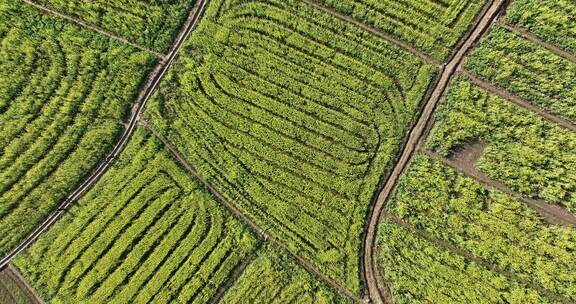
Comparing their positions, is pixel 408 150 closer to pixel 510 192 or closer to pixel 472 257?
pixel 510 192

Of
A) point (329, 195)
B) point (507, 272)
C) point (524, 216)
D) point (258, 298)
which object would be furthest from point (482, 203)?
point (258, 298)

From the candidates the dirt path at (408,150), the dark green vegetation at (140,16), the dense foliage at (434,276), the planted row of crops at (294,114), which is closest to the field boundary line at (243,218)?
the planted row of crops at (294,114)

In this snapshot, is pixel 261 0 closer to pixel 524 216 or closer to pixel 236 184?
pixel 236 184

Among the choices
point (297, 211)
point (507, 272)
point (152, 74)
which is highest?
point (152, 74)

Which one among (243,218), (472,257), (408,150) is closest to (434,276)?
(472,257)

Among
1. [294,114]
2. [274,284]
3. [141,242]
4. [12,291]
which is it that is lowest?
[12,291]

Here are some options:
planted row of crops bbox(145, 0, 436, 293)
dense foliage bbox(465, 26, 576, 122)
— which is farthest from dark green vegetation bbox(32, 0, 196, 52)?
dense foliage bbox(465, 26, 576, 122)

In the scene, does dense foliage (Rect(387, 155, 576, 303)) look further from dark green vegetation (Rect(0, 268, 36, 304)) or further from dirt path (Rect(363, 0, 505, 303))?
dark green vegetation (Rect(0, 268, 36, 304))
